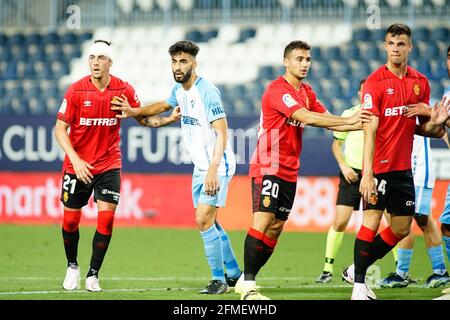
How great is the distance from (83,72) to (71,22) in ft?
5.64

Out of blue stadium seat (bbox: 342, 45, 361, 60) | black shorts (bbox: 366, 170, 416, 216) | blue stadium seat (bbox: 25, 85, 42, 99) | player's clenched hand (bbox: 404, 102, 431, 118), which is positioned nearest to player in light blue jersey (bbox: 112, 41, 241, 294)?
black shorts (bbox: 366, 170, 416, 216)

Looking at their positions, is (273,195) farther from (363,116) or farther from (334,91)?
(334,91)

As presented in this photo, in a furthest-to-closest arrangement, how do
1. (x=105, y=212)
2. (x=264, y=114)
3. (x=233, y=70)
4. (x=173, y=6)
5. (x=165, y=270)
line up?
(x=173, y=6)
(x=233, y=70)
(x=165, y=270)
(x=105, y=212)
(x=264, y=114)

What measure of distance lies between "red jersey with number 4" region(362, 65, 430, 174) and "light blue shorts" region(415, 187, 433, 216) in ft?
5.94

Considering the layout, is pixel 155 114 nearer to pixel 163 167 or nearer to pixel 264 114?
pixel 264 114

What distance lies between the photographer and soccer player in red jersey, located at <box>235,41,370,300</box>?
362 inches

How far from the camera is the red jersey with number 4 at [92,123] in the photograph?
1028 cm

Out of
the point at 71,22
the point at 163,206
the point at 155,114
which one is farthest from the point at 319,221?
the point at 71,22

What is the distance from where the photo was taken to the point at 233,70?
22.4m

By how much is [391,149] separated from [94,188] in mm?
3185

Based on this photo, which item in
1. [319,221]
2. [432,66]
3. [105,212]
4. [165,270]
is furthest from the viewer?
[432,66]

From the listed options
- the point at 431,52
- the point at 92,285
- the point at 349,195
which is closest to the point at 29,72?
the point at 431,52

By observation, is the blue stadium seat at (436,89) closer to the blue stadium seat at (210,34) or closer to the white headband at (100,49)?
the blue stadium seat at (210,34)

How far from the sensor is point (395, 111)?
916 centimetres
